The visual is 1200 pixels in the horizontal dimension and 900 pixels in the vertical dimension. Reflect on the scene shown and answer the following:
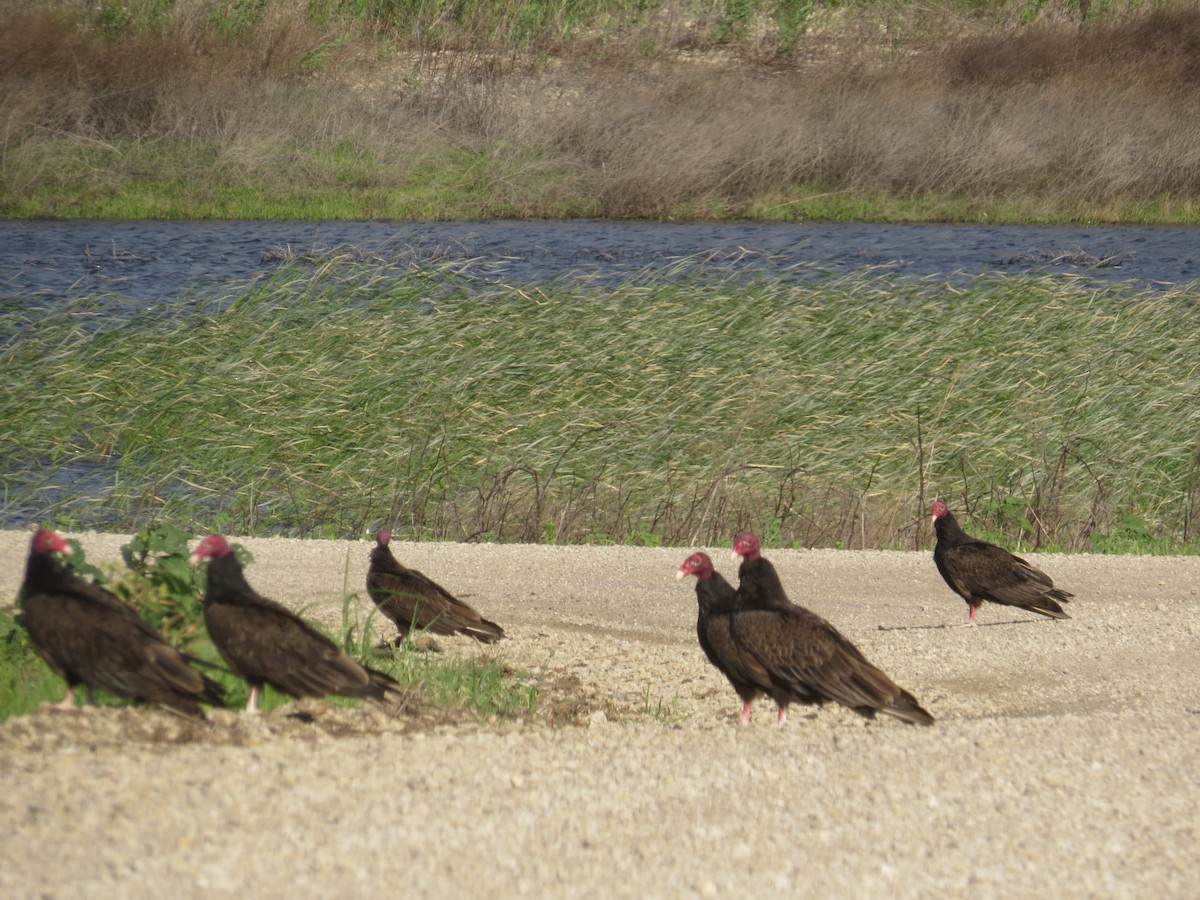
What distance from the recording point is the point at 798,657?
6.09m

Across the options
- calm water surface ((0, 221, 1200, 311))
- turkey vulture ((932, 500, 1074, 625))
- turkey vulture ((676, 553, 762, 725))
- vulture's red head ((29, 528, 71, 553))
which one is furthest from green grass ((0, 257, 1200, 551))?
vulture's red head ((29, 528, 71, 553))

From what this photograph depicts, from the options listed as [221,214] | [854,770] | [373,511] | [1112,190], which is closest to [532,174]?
[221,214]

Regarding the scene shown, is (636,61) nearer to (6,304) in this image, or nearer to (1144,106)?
(1144,106)

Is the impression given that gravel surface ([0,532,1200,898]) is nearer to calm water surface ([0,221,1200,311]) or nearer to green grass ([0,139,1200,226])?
calm water surface ([0,221,1200,311])

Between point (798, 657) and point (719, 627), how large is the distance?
40 cm

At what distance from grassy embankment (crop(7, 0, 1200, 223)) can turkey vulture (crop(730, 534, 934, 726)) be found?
2183 centimetres

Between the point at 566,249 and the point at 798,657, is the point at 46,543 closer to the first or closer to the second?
the point at 798,657

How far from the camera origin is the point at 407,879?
13.6 ft

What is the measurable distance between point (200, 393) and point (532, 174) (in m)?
16.5

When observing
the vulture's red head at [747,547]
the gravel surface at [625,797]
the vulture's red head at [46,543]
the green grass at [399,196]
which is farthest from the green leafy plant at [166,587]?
the green grass at [399,196]

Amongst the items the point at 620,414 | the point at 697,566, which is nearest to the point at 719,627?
the point at 697,566

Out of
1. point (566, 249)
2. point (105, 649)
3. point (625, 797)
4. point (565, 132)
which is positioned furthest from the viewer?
point (565, 132)

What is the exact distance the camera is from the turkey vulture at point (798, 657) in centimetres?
598

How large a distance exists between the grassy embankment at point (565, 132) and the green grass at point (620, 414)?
12407mm
